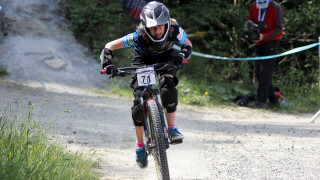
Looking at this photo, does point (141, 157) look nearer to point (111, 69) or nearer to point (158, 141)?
point (158, 141)

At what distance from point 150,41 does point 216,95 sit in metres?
5.46

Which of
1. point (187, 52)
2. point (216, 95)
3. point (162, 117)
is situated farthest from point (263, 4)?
point (162, 117)

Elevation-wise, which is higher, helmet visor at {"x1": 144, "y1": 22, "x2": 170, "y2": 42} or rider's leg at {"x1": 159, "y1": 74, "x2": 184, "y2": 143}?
helmet visor at {"x1": 144, "y1": 22, "x2": 170, "y2": 42}

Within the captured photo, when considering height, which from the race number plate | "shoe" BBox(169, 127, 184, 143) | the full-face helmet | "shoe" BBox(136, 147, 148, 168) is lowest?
"shoe" BBox(136, 147, 148, 168)

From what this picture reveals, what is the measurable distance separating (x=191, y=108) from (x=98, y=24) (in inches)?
171

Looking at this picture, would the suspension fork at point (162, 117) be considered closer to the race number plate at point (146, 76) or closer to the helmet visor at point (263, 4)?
the race number plate at point (146, 76)

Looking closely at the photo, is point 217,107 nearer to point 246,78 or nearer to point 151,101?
point 246,78

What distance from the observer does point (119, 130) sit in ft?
21.1

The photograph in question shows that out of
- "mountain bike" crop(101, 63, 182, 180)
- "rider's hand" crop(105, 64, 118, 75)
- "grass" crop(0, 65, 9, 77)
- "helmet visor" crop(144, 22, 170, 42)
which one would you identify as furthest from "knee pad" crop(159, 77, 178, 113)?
"grass" crop(0, 65, 9, 77)

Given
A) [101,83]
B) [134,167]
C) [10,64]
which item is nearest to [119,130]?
[134,167]

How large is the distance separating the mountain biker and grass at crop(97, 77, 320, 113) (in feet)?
15.3

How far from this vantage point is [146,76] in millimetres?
3977

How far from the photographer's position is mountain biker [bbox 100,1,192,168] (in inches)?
159

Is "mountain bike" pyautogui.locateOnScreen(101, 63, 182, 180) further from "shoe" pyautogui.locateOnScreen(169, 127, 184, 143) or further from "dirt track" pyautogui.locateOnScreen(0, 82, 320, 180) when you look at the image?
"dirt track" pyautogui.locateOnScreen(0, 82, 320, 180)
